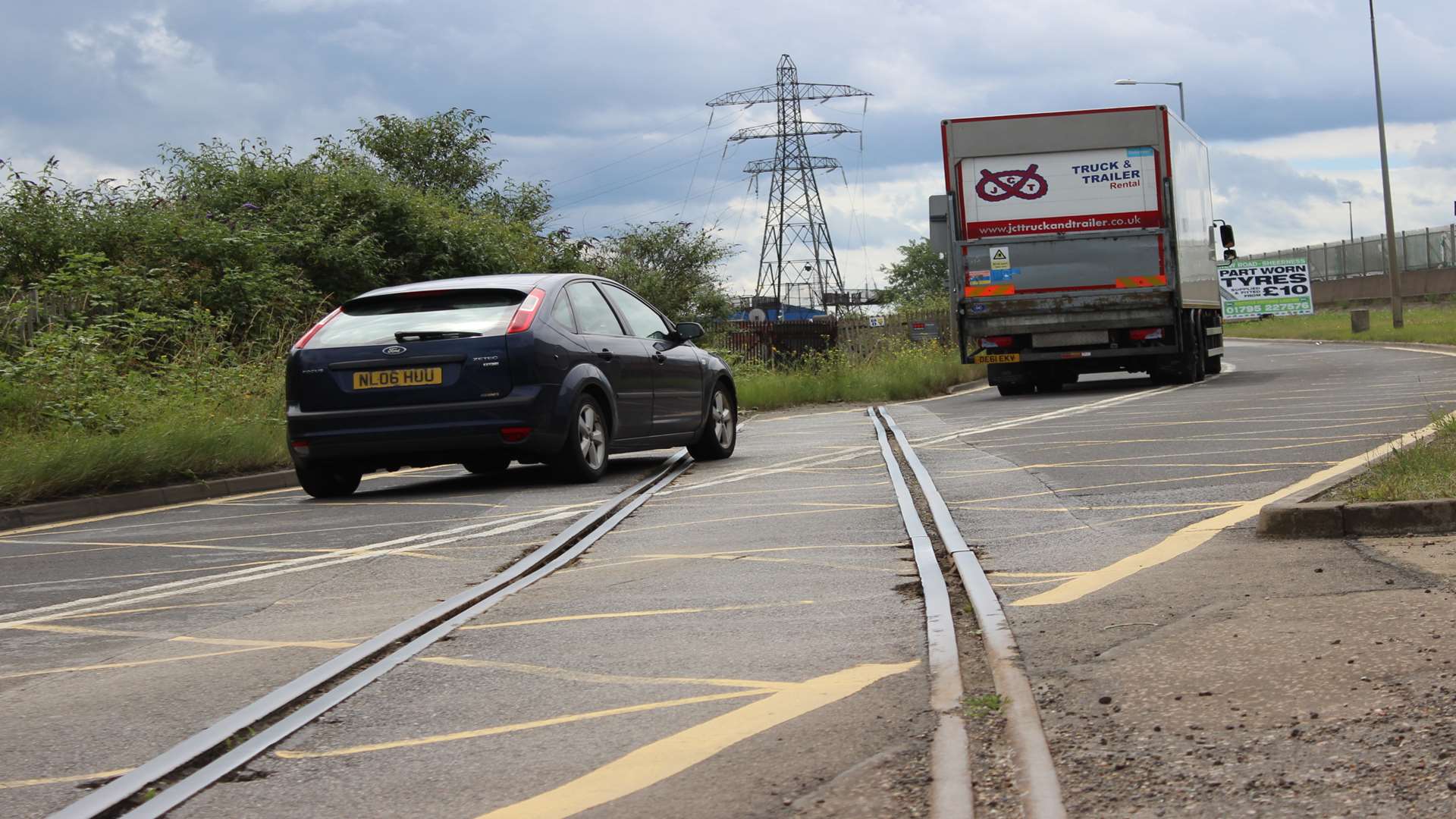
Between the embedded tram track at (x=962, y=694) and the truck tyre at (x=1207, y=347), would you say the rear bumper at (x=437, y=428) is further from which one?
the truck tyre at (x=1207, y=347)

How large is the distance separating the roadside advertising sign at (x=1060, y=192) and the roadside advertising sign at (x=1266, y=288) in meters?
36.8

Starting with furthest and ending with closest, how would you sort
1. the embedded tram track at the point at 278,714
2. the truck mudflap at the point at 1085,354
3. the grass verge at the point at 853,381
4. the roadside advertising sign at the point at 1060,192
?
the grass verge at the point at 853,381
the truck mudflap at the point at 1085,354
the roadside advertising sign at the point at 1060,192
the embedded tram track at the point at 278,714

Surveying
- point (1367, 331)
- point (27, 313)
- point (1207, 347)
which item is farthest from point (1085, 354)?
point (1367, 331)

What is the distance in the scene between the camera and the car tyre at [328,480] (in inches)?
456

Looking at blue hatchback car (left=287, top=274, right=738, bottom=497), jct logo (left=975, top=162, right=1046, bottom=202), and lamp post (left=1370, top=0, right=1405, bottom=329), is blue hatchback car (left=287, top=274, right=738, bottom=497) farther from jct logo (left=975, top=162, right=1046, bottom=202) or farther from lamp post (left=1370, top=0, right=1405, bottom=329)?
lamp post (left=1370, top=0, right=1405, bottom=329)

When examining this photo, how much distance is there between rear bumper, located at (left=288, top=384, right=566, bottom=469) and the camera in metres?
11.0

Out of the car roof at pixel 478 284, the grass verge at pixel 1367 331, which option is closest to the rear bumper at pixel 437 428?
the car roof at pixel 478 284

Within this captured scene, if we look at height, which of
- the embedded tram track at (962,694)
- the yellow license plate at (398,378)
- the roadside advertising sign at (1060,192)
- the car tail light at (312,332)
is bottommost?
the embedded tram track at (962,694)

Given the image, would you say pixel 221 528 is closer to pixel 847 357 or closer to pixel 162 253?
pixel 162 253

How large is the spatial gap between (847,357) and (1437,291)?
3546cm

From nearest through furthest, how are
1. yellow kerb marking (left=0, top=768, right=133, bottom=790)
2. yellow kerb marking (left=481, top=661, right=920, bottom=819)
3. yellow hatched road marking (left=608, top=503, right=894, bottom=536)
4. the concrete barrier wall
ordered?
yellow kerb marking (left=481, top=661, right=920, bottom=819), yellow kerb marking (left=0, top=768, right=133, bottom=790), yellow hatched road marking (left=608, top=503, right=894, bottom=536), the concrete barrier wall

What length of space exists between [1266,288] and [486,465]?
50002 mm

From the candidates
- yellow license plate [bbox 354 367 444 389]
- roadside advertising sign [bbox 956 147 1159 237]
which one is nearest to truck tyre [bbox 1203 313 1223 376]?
roadside advertising sign [bbox 956 147 1159 237]

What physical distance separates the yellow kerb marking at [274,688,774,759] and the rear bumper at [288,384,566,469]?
658 cm
